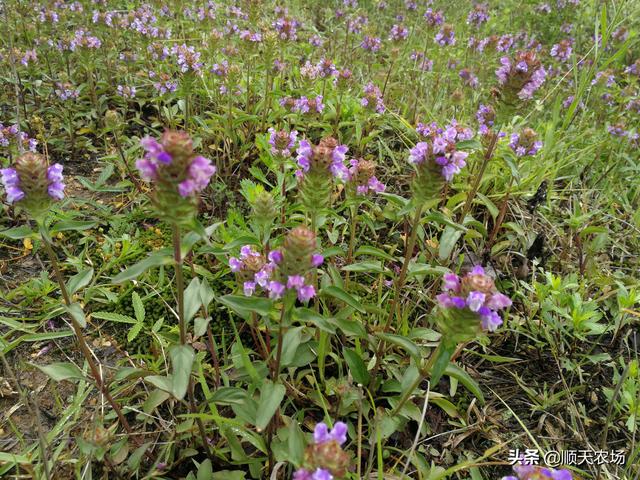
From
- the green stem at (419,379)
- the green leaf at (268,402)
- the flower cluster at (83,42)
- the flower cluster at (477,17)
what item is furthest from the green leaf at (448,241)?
the flower cluster at (477,17)

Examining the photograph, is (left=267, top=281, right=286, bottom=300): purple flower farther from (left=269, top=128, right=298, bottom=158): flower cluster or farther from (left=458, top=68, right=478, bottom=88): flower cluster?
(left=458, top=68, right=478, bottom=88): flower cluster

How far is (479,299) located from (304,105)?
2.56 metres

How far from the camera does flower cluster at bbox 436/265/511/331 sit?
1672mm

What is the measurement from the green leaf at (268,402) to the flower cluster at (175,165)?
0.82 metres

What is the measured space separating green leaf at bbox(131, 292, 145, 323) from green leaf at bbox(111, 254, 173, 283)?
46.1 inches

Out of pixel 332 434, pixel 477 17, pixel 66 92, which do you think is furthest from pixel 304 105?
pixel 477 17

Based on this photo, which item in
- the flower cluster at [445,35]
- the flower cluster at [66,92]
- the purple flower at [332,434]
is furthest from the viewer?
the flower cluster at [445,35]

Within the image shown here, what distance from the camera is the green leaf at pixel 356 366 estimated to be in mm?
2389

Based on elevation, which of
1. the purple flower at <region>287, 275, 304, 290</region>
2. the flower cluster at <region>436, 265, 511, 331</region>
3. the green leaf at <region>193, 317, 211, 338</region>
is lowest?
the green leaf at <region>193, 317, 211, 338</region>

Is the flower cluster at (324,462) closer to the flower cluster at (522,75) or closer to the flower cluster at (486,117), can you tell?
the flower cluster at (522,75)

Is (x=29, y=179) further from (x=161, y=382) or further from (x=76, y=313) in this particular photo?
(x=161, y=382)

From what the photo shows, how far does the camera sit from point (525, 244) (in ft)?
11.2

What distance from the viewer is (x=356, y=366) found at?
7.87 feet

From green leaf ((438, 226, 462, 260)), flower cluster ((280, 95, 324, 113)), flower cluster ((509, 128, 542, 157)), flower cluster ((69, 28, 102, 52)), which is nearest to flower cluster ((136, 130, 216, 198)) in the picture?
green leaf ((438, 226, 462, 260))
